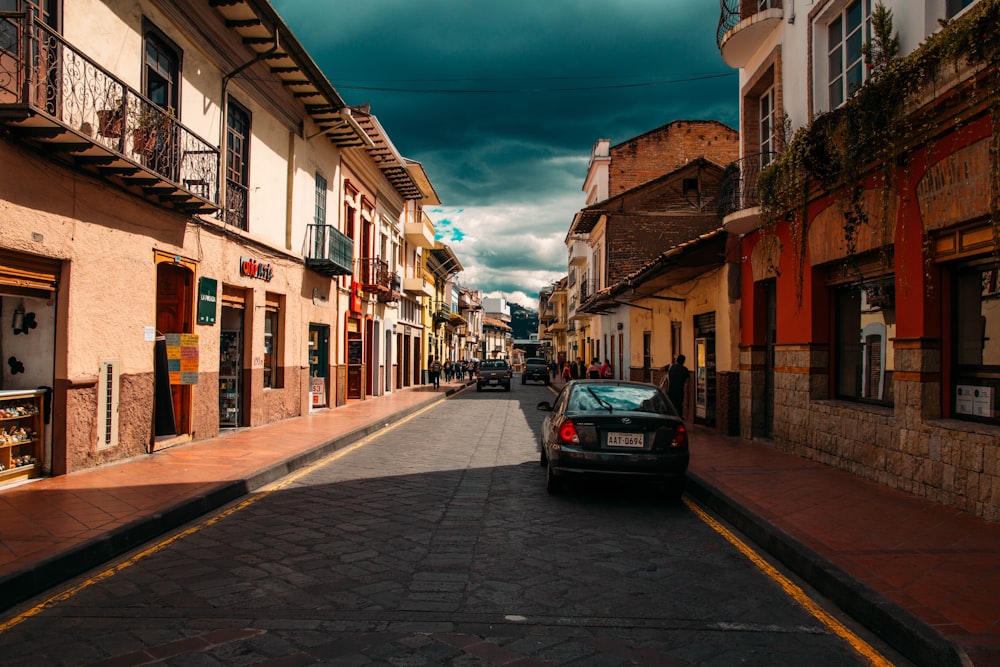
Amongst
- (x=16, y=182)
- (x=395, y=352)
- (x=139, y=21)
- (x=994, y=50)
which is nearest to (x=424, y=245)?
(x=395, y=352)

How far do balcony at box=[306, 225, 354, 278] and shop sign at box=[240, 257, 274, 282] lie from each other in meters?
2.53

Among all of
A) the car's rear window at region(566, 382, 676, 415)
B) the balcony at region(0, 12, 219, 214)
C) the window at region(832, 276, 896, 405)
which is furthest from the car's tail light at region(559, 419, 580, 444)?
the balcony at region(0, 12, 219, 214)

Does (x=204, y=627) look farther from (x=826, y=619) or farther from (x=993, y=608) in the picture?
(x=993, y=608)

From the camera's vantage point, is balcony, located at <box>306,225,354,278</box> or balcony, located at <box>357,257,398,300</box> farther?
balcony, located at <box>357,257,398,300</box>

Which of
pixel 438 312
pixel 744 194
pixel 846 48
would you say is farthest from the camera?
pixel 438 312

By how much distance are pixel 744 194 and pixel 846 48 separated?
3.25 m

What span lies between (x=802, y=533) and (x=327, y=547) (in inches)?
157

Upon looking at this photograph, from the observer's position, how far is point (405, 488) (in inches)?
349

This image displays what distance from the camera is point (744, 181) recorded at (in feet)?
42.9

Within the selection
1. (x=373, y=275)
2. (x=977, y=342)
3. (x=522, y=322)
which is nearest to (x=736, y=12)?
(x=977, y=342)

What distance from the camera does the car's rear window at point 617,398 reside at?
8539 mm

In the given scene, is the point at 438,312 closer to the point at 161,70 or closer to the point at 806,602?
the point at 161,70

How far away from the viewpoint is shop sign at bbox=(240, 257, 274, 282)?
14086mm

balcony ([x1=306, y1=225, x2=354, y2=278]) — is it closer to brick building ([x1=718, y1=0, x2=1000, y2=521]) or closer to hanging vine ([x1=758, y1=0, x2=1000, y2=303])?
brick building ([x1=718, y1=0, x2=1000, y2=521])
